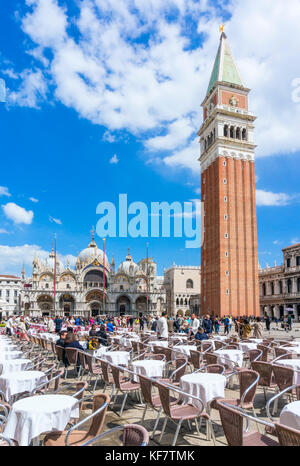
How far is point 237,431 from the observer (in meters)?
3.47

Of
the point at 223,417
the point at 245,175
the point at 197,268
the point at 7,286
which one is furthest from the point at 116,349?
the point at 7,286

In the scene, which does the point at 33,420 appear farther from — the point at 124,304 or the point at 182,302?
the point at 182,302

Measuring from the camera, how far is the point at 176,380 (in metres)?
6.64

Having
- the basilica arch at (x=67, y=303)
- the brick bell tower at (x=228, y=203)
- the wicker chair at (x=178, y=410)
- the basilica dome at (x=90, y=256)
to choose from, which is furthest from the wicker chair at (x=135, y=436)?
the basilica dome at (x=90, y=256)

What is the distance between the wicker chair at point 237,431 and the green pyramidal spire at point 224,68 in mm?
45395

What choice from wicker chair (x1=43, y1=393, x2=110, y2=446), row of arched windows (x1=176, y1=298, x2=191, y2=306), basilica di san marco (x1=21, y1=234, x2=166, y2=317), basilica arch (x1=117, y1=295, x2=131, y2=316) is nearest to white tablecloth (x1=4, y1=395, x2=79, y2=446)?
wicker chair (x1=43, y1=393, x2=110, y2=446)

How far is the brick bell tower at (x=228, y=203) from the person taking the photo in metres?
39.3

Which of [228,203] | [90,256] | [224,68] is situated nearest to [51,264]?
[90,256]

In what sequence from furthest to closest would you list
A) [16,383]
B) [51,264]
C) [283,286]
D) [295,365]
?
[51,264] → [283,286] → [295,365] → [16,383]

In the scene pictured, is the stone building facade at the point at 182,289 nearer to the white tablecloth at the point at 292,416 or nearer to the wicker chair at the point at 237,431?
the white tablecloth at the point at 292,416

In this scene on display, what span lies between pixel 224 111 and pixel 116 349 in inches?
1494

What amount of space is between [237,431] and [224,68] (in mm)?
47916

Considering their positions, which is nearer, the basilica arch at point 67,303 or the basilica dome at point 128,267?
the basilica arch at point 67,303
